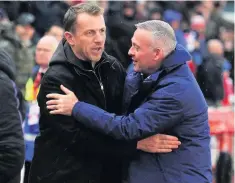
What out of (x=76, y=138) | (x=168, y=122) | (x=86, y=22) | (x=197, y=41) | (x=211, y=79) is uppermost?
(x=86, y=22)

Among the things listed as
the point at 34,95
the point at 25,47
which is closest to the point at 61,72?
the point at 34,95

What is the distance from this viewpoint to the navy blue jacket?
15.5 ft

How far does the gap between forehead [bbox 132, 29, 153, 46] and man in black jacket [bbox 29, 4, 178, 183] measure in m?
0.24

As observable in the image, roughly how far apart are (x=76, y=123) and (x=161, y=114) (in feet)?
1.84

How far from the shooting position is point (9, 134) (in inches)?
187

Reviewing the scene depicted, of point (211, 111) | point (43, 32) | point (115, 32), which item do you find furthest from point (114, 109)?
point (43, 32)

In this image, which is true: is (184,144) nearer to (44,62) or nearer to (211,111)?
(44,62)

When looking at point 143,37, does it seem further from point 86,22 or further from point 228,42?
point 228,42

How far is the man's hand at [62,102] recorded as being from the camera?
4.80m

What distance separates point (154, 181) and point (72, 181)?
56 cm

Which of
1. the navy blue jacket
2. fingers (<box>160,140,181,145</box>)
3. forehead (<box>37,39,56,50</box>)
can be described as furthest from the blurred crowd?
fingers (<box>160,140,181,145</box>)

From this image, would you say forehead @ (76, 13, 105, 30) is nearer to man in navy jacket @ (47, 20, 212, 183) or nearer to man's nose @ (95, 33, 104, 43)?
man's nose @ (95, 33, 104, 43)

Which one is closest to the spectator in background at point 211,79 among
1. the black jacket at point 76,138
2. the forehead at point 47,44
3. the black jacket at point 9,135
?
the forehead at point 47,44

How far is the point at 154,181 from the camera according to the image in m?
4.83
